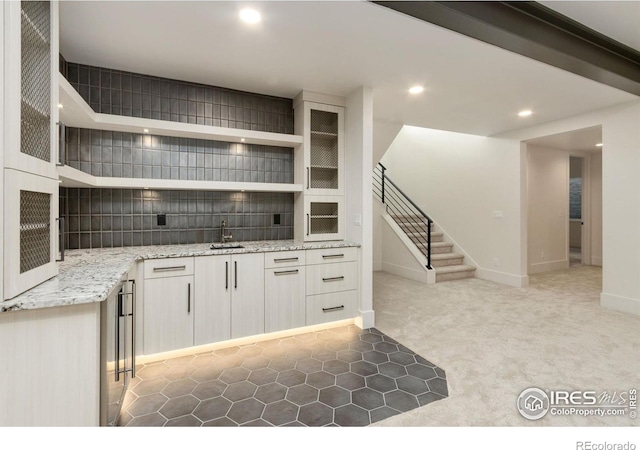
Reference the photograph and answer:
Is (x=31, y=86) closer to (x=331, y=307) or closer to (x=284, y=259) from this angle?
(x=284, y=259)

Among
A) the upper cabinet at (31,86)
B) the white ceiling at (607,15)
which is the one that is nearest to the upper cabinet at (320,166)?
the white ceiling at (607,15)

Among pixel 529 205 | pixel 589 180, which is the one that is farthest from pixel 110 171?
pixel 589 180

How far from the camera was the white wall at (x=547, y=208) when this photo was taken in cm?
575

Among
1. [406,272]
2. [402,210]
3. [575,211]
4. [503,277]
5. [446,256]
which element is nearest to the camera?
[503,277]

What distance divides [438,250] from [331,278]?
3.61m

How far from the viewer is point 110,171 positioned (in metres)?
2.86

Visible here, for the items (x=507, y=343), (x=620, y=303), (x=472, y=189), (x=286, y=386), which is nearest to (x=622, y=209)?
(x=620, y=303)

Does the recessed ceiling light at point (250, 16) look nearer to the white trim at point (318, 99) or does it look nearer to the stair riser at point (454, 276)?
the white trim at point (318, 99)

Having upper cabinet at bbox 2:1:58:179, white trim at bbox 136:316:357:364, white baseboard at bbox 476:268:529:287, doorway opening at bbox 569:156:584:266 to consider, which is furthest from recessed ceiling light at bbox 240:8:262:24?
doorway opening at bbox 569:156:584:266

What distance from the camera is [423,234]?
635 centimetres

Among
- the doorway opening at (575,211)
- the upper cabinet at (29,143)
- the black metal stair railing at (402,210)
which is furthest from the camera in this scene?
the doorway opening at (575,211)

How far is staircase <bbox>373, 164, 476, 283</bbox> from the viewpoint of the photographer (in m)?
5.41

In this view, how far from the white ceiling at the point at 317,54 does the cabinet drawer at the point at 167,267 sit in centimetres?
174
